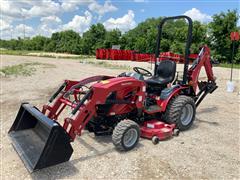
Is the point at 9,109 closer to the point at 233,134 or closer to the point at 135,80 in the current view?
the point at 135,80

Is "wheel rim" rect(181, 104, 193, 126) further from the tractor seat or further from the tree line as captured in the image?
the tree line

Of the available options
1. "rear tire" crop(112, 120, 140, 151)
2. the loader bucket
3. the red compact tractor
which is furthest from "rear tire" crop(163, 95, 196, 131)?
the loader bucket

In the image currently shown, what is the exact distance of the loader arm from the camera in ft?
18.9

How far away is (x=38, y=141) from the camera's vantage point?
424cm

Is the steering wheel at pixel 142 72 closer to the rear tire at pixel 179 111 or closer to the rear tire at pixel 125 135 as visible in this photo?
the rear tire at pixel 179 111

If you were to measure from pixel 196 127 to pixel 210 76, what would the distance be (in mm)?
1430

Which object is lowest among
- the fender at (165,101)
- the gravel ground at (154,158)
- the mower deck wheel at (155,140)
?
the gravel ground at (154,158)

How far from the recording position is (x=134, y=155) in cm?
432

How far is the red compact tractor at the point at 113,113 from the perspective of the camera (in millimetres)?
3710

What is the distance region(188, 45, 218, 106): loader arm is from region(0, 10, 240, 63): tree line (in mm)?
3233

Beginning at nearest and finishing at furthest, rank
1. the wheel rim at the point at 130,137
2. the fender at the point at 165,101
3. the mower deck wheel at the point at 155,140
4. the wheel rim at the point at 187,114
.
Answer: the wheel rim at the point at 130,137
the mower deck wheel at the point at 155,140
the fender at the point at 165,101
the wheel rim at the point at 187,114

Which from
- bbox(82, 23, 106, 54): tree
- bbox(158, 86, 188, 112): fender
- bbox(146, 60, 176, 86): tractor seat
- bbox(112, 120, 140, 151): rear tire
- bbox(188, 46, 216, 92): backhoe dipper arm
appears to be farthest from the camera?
bbox(82, 23, 106, 54): tree

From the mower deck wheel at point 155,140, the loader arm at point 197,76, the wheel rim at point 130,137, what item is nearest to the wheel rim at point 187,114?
the loader arm at point 197,76

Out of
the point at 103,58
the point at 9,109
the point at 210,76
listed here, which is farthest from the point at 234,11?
the point at 9,109
